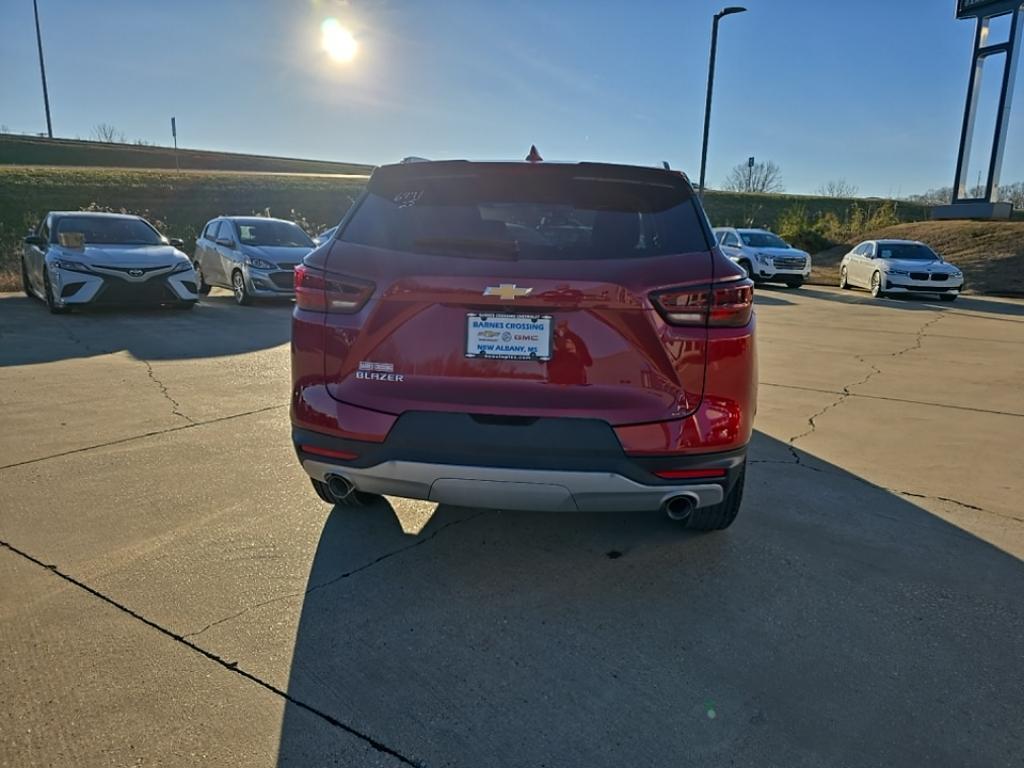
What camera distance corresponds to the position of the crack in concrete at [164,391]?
5374 millimetres

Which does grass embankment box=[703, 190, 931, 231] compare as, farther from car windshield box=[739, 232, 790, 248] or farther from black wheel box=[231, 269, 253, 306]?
black wheel box=[231, 269, 253, 306]

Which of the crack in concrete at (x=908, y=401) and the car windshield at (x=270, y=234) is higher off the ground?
the car windshield at (x=270, y=234)

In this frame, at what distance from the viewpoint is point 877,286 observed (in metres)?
18.3

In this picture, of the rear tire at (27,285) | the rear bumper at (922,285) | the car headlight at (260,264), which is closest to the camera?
the rear tire at (27,285)

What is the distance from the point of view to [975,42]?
2756 cm

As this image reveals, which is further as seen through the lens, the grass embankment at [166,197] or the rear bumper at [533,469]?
the grass embankment at [166,197]

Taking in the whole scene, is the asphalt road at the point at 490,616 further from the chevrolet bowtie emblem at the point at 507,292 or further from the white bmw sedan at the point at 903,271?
the white bmw sedan at the point at 903,271

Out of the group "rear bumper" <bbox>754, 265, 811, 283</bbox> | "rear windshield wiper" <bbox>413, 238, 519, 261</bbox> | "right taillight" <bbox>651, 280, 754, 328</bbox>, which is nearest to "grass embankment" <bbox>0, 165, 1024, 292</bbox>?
"rear bumper" <bbox>754, 265, 811, 283</bbox>

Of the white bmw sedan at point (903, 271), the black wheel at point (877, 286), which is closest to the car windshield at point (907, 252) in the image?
the white bmw sedan at point (903, 271)

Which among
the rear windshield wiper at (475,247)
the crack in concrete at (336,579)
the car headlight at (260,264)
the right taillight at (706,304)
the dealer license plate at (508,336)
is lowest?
the crack in concrete at (336,579)

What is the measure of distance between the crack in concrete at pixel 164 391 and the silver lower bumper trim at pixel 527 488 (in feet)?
10.6

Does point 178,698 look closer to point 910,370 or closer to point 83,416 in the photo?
point 83,416

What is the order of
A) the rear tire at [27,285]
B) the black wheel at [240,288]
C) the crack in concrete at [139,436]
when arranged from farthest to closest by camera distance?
1. the black wheel at [240,288]
2. the rear tire at [27,285]
3. the crack in concrete at [139,436]

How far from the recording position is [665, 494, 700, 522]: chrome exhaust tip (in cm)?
272
